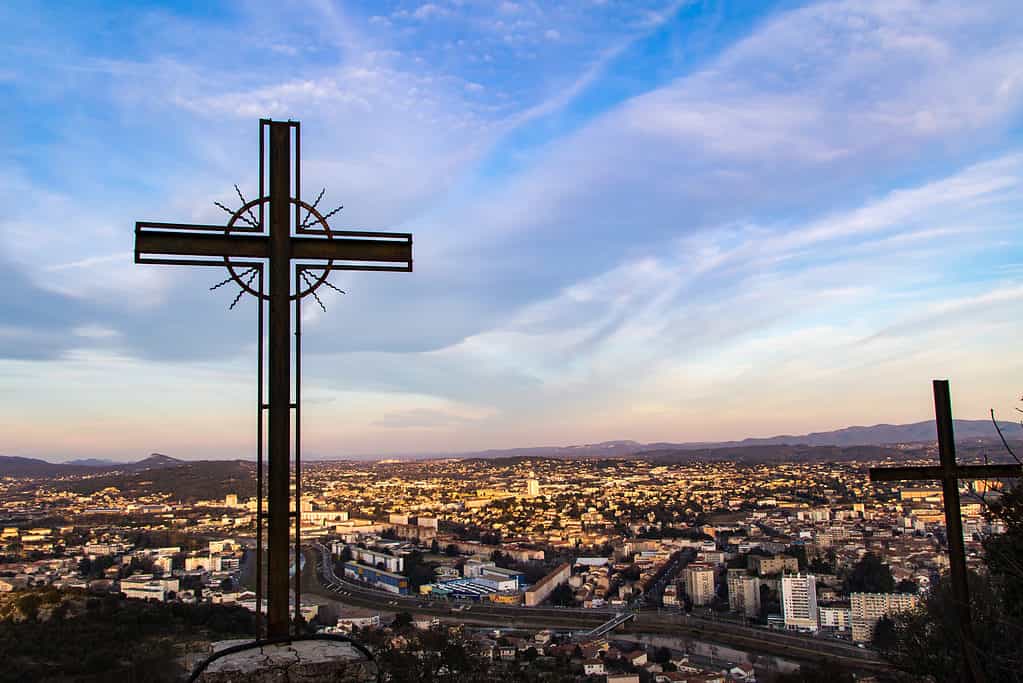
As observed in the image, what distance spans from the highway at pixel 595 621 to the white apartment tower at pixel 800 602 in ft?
3.63

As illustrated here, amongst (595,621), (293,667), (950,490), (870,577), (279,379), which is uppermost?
(279,379)

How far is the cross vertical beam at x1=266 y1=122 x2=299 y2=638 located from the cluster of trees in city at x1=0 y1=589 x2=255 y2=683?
8.97 m

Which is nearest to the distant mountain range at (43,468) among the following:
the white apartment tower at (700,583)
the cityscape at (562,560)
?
the cityscape at (562,560)

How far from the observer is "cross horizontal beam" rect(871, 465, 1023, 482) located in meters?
3.90

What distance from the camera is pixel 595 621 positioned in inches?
1027

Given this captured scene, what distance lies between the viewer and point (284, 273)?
2607mm

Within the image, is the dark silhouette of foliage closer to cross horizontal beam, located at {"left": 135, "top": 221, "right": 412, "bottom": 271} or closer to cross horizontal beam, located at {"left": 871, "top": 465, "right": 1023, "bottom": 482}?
cross horizontal beam, located at {"left": 871, "top": 465, "right": 1023, "bottom": 482}

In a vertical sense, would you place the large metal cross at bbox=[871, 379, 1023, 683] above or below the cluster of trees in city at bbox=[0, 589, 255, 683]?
above

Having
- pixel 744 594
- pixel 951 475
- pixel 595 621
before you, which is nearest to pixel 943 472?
pixel 951 475

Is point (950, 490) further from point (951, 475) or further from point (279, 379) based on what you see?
point (279, 379)

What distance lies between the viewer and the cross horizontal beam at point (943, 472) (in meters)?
3.90

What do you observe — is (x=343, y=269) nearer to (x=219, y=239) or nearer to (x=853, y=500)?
(x=219, y=239)

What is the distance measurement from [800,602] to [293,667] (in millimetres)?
26933

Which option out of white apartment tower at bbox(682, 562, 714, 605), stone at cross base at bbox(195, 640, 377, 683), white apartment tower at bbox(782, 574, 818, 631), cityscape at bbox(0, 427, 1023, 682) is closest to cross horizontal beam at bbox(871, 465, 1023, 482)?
cityscape at bbox(0, 427, 1023, 682)
